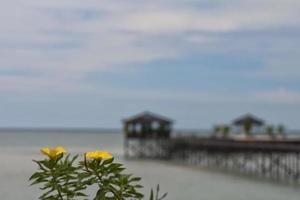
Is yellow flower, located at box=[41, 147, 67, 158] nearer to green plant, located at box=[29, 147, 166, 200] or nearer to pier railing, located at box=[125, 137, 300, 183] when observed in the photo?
green plant, located at box=[29, 147, 166, 200]

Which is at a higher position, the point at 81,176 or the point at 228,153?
the point at 81,176

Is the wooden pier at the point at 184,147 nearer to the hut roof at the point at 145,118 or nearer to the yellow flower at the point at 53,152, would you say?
the hut roof at the point at 145,118

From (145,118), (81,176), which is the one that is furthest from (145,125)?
(81,176)

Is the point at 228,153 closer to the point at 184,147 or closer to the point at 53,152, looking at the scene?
the point at 184,147

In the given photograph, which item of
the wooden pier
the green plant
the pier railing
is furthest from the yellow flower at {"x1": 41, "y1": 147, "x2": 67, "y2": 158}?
the wooden pier

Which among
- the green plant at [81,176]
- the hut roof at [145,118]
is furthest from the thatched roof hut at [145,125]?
the green plant at [81,176]

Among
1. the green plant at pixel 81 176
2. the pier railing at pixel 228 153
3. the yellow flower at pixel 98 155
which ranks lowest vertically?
the pier railing at pixel 228 153

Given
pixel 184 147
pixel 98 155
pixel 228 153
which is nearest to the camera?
pixel 98 155

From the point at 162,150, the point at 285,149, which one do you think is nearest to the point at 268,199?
the point at 285,149

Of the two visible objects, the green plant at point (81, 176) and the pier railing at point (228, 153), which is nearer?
the green plant at point (81, 176)

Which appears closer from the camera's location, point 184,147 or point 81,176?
point 81,176

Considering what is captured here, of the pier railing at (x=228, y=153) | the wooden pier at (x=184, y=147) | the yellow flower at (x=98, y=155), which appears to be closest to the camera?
the yellow flower at (x=98, y=155)

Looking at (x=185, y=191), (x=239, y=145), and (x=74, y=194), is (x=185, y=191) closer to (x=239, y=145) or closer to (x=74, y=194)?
(x=239, y=145)

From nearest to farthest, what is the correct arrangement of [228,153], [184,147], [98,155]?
[98,155] < [228,153] < [184,147]
